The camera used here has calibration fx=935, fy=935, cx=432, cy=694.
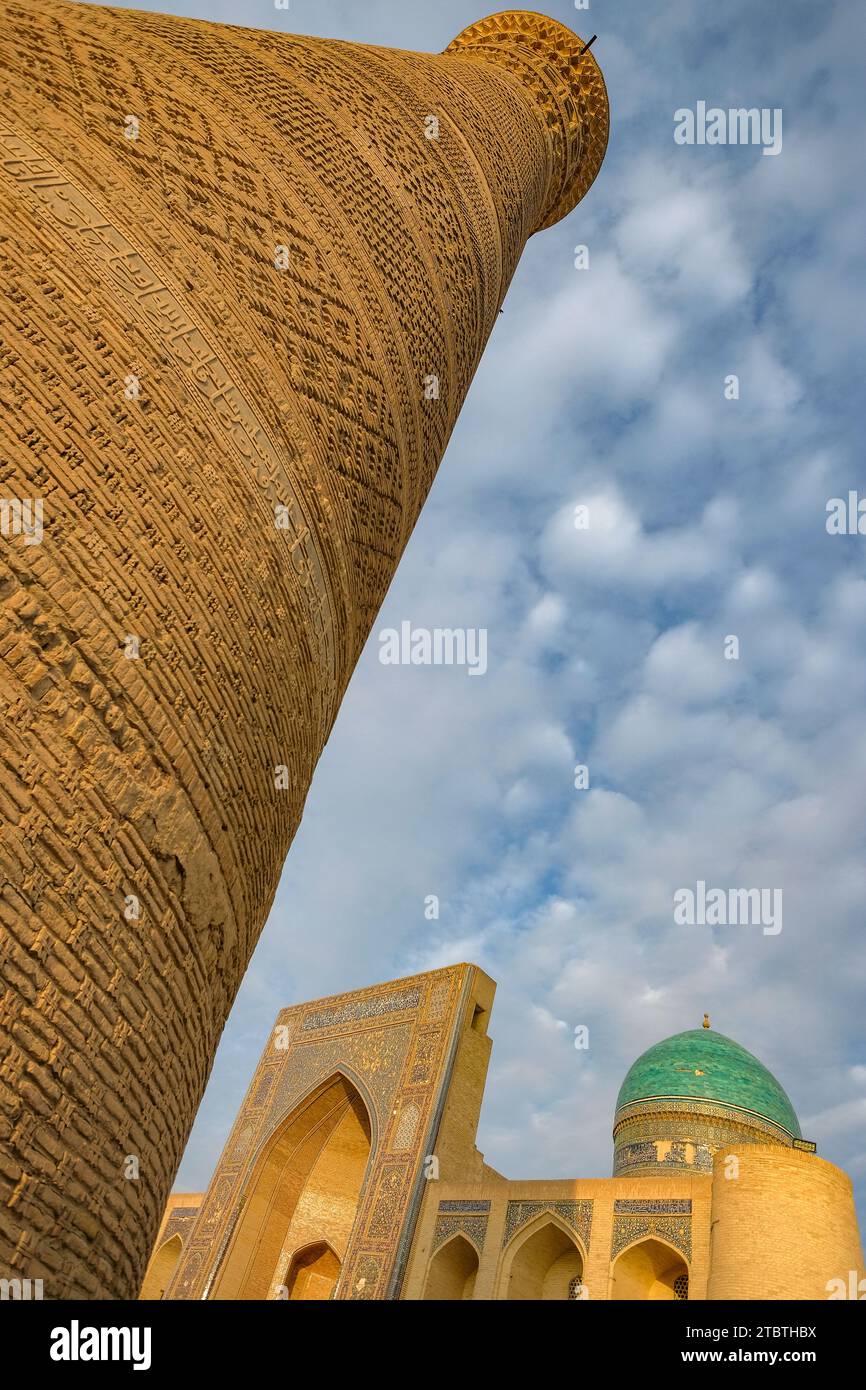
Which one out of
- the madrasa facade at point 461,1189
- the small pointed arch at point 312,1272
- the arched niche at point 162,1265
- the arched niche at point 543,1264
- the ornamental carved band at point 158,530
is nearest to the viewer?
the ornamental carved band at point 158,530

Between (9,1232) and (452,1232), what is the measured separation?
9.97 m

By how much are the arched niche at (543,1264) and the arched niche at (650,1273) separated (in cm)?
44

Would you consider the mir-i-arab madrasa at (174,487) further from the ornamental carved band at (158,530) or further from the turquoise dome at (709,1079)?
the turquoise dome at (709,1079)

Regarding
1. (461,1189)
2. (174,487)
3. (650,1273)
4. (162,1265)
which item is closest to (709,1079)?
(650,1273)

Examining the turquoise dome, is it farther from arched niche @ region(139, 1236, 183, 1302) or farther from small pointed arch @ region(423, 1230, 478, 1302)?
arched niche @ region(139, 1236, 183, 1302)

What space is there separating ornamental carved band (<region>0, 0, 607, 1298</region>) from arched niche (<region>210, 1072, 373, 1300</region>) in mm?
11444

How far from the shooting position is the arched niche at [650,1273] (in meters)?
8.99

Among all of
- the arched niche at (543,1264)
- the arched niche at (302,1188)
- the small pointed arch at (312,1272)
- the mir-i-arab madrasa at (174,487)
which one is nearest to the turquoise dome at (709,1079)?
the arched niche at (543,1264)

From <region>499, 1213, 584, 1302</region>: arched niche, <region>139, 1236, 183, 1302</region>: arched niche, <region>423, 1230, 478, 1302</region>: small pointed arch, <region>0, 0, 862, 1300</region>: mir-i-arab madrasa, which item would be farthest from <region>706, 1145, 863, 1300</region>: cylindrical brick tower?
<region>139, 1236, 183, 1302</region>: arched niche

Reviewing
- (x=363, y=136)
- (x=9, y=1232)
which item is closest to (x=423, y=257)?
(x=363, y=136)

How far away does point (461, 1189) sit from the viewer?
405 inches

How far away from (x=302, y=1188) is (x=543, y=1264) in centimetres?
446

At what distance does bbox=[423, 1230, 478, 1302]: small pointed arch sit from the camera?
9859 millimetres
